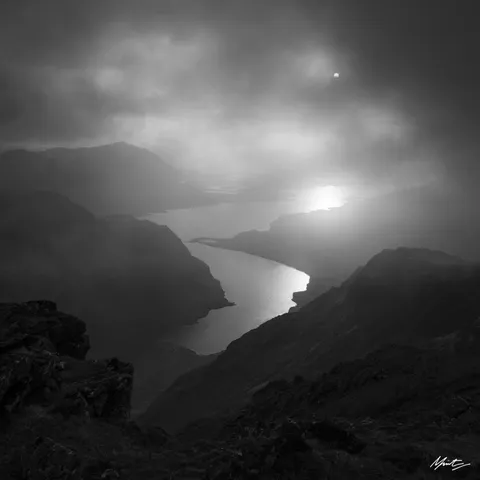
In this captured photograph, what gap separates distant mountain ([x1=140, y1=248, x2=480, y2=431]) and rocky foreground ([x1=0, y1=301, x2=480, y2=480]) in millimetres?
35492

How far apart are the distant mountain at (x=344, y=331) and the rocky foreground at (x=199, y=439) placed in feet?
116

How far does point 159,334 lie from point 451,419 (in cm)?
16127

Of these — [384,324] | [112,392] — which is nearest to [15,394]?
[112,392]
